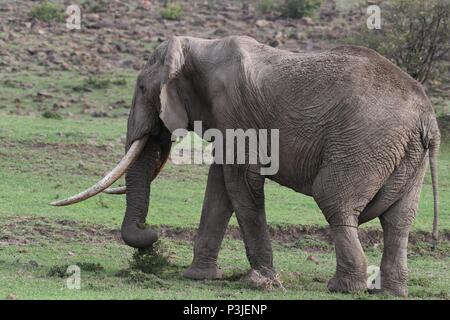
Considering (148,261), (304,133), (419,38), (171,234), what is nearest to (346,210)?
(304,133)

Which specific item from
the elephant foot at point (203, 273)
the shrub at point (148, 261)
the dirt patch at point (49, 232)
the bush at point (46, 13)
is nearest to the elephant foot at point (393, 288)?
the elephant foot at point (203, 273)

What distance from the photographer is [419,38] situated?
2089 cm

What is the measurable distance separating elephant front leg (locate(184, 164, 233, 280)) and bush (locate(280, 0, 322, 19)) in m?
17.5

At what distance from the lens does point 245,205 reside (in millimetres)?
10328

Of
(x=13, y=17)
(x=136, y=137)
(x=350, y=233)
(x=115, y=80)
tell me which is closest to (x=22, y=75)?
(x=115, y=80)

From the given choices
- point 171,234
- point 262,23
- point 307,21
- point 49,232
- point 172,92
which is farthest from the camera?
point 307,21

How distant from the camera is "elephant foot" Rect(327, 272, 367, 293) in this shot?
9828 mm

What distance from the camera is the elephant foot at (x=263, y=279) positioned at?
10.1m

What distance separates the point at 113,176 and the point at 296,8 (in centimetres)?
1832

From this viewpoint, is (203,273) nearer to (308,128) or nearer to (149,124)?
(149,124)

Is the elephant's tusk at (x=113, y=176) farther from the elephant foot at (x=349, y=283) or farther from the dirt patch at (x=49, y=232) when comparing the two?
the elephant foot at (x=349, y=283)

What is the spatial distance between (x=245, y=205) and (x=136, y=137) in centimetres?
111

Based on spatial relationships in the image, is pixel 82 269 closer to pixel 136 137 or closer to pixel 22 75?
pixel 136 137

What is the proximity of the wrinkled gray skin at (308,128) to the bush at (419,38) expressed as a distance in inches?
411
